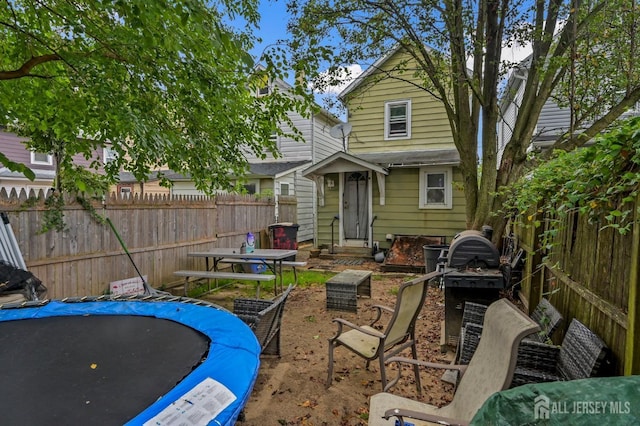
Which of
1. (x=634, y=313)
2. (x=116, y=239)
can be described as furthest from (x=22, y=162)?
(x=634, y=313)

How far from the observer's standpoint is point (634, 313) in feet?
5.35

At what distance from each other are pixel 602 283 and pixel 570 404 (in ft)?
5.44

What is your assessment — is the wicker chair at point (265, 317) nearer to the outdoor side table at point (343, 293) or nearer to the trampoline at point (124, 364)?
the trampoline at point (124, 364)

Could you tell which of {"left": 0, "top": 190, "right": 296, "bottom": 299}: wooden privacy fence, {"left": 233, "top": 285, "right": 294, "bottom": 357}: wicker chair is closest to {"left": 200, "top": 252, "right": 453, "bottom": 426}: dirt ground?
{"left": 233, "top": 285, "right": 294, "bottom": 357}: wicker chair

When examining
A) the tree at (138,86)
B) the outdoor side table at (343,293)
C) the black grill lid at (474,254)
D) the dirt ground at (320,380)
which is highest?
the tree at (138,86)

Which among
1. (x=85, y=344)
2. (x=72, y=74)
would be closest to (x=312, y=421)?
(x=85, y=344)

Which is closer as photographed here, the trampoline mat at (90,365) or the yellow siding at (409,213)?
the trampoline mat at (90,365)

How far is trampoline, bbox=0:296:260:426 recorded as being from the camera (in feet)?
4.51

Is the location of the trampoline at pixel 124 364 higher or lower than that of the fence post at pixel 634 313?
lower

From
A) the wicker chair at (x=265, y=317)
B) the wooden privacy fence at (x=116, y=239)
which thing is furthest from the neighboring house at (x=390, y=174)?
the wicker chair at (x=265, y=317)

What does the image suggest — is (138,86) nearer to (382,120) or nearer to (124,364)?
(124,364)

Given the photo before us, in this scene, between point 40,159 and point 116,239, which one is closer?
point 116,239

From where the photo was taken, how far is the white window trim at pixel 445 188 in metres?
9.11

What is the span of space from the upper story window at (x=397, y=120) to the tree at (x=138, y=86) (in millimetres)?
6125
